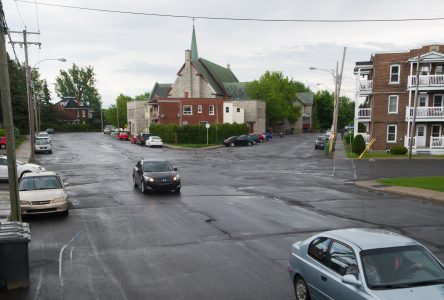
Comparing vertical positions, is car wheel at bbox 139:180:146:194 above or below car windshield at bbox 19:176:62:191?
below

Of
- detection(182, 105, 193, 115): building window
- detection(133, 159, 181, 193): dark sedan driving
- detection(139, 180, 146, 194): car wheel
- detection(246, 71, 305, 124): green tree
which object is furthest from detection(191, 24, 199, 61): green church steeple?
detection(139, 180, 146, 194): car wheel

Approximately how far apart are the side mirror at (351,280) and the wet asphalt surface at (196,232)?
2.42 meters

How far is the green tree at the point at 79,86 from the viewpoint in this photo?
461 ft

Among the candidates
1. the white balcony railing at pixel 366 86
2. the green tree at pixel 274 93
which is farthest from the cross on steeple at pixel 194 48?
the white balcony railing at pixel 366 86

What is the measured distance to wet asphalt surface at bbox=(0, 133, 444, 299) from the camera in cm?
901

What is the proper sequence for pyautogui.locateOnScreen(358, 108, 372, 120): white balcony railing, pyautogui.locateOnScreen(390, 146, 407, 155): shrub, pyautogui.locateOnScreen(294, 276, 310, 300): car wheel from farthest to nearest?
pyautogui.locateOnScreen(358, 108, 372, 120): white balcony railing < pyautogui.locateOnScreen(390, 146, 407, 155): shrub < pyautogui.locateOnScreen(294, 276, 310, 300): car wheel

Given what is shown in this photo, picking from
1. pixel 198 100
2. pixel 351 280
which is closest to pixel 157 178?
pixel 351 280

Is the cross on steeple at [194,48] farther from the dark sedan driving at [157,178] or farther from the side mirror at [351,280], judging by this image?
the side mirror at [351,280]

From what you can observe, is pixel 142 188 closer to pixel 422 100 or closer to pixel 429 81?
pixel 429 81

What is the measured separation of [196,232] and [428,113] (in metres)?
38.4

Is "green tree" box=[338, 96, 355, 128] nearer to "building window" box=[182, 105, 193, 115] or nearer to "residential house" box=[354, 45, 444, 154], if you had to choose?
"building window" box=[182, 105, 193, 115]

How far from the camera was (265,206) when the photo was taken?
18.1m

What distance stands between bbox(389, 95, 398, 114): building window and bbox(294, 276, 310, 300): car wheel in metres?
43.5

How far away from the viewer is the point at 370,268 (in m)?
6.04
